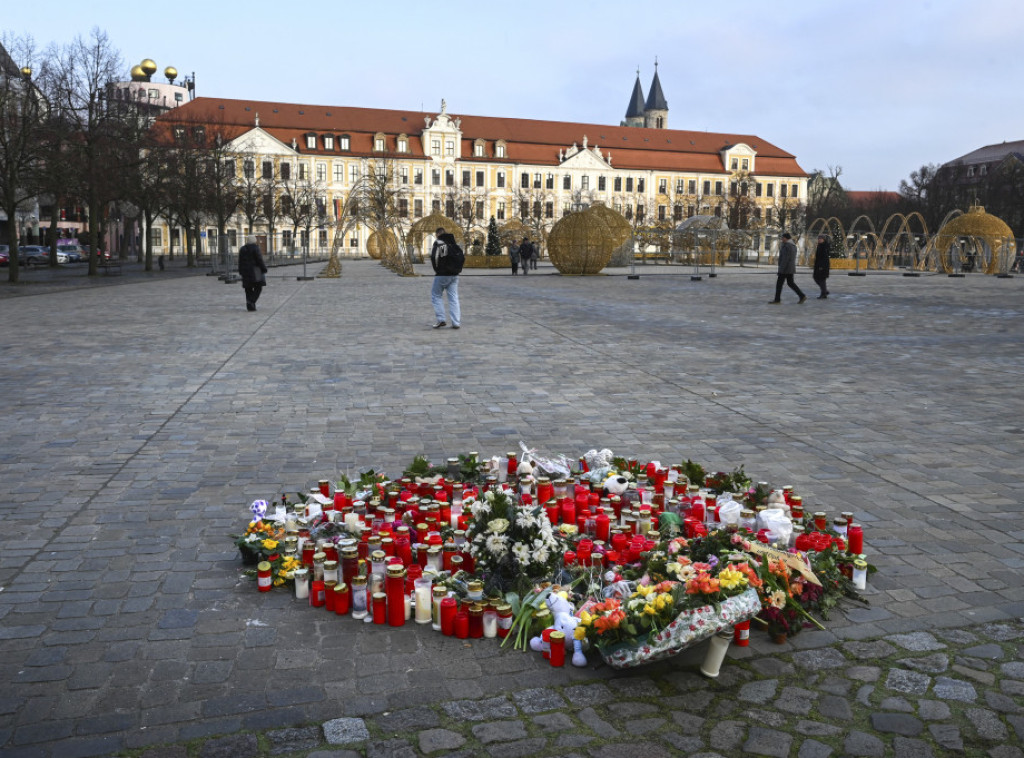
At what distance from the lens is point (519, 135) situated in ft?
343

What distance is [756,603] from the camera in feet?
11.2

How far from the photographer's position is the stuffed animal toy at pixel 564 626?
345cm

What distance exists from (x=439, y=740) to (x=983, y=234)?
50523 mm

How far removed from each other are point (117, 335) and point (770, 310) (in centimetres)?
1421

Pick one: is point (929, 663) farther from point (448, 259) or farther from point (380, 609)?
point (448, 259)

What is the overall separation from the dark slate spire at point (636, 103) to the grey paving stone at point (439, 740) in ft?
443

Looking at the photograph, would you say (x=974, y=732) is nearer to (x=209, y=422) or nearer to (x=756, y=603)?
(x=756, y=603)

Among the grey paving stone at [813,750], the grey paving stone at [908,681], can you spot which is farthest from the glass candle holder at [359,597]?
the grey paving stone at [908,681]

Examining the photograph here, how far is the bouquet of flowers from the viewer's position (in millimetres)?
4043

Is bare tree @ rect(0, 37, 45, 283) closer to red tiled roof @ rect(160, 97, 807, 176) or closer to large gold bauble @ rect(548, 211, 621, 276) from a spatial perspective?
large gold bauble @ rect(548, 211, 621, 276)

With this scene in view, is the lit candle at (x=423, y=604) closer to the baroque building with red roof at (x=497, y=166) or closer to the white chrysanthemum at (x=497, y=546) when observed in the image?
the white chrysanthemum at (x=497, y=546)

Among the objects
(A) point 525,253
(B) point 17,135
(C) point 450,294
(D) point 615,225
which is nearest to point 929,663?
(C) point 450,294

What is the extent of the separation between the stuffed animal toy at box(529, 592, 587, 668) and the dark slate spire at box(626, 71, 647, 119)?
440 feet

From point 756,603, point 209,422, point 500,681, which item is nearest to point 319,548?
point 500,681
